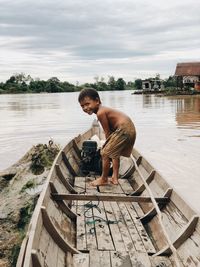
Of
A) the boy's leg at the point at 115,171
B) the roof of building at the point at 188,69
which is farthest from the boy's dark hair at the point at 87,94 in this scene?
the roof of building at the point at 188,69

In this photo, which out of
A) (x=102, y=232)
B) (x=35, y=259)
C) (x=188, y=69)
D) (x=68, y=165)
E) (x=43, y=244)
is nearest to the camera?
(x=35, y=259)

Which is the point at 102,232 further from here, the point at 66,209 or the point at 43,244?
the point at 43,244

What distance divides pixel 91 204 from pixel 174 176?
4.49m

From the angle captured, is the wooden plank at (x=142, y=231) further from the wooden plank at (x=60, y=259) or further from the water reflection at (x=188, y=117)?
the water reflection at (x=188, y=117)

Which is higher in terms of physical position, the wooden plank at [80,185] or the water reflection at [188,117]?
the wooden plank at [80,185]

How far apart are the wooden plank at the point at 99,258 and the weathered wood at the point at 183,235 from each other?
0.52m

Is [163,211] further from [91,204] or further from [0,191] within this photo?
[0,191]

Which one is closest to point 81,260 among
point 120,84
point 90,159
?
point 90,159

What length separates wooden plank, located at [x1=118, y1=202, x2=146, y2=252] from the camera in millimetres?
3904

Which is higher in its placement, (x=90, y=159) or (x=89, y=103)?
(x=89, y=103)

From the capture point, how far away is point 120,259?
353cm

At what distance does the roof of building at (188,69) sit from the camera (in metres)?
51.2

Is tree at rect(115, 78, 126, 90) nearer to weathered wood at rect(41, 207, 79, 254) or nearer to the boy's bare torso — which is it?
the boy's bare torso

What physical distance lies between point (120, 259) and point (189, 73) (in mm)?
50273
